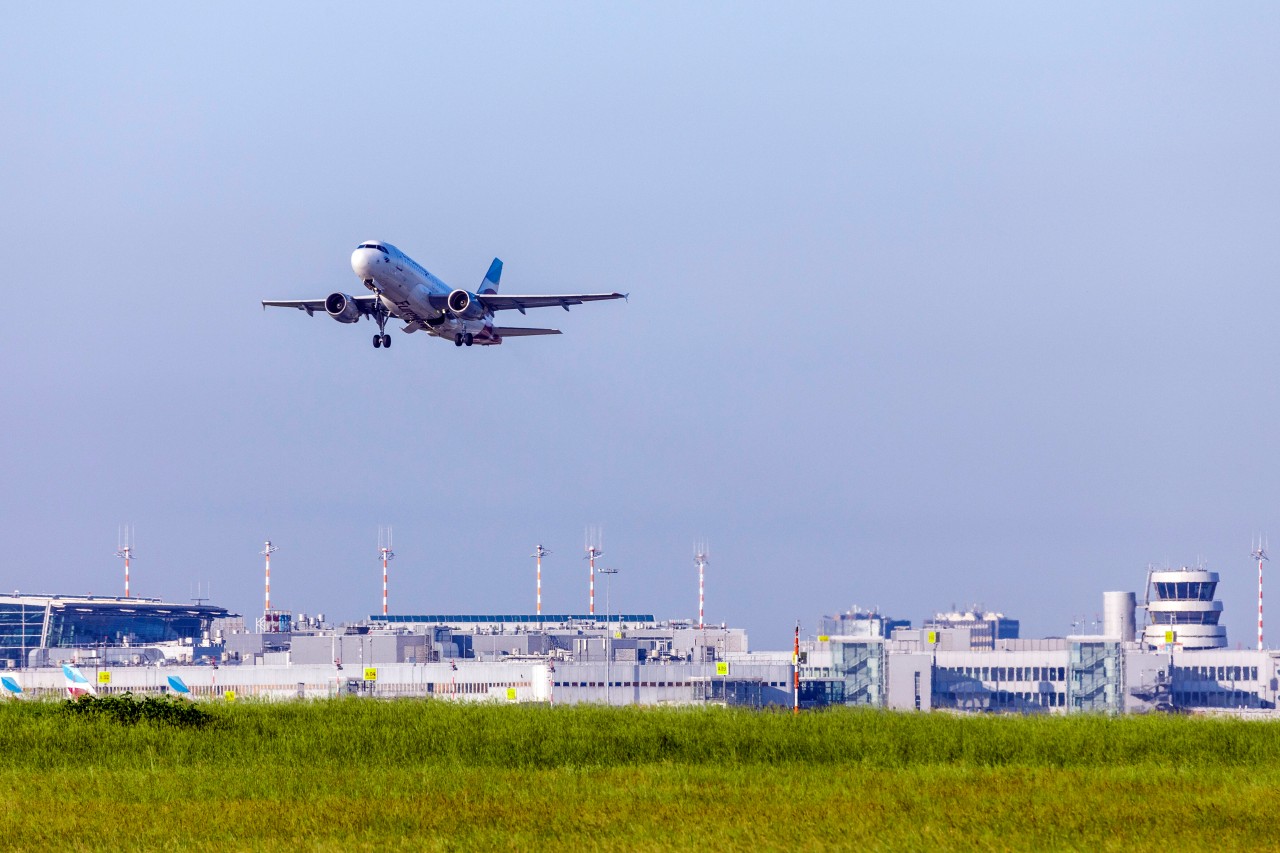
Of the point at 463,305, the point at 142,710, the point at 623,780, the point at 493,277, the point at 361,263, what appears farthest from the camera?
the point at 493,277

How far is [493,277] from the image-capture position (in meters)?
120

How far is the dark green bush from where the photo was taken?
1714 inches

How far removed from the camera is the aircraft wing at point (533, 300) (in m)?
88.4

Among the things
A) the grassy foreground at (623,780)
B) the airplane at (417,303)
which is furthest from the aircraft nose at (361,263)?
the grassy foreground at (623,780)

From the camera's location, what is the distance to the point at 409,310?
8362 cm

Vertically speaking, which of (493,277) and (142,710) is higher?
(493,277)

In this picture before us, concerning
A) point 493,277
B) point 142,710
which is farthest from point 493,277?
point 142,710

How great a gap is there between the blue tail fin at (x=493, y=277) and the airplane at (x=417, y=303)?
83.6 ft

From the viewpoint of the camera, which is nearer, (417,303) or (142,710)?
(142,710)

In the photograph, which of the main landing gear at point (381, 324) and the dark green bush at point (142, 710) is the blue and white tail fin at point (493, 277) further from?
the dark green bush at point (142, 710)

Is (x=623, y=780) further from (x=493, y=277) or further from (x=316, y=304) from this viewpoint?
(x=493, y=277)

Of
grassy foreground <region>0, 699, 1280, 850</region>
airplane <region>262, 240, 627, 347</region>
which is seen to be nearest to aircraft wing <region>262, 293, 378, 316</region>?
airplane <region>262, 240, 627, 347</region>

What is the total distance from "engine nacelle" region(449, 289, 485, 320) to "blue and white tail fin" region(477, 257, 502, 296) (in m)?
30.8

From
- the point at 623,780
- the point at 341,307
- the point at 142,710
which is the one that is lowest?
the point at 623,780
